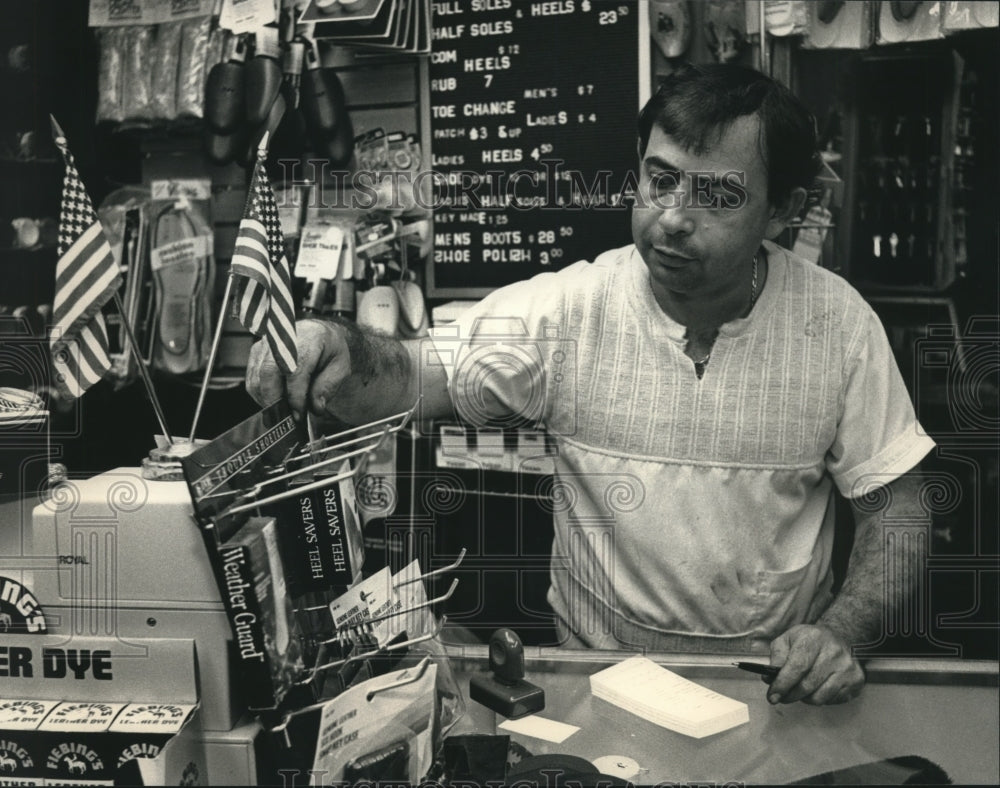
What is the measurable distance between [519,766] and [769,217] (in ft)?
4.62

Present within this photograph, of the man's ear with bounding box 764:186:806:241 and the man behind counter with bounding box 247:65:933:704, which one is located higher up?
the man's ear with bounding box 764:186:806:241

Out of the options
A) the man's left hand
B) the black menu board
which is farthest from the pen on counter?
the black menu board

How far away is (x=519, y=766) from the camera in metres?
1.26

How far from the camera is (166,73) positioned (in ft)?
10.6

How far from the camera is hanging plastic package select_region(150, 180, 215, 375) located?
11.1 ft

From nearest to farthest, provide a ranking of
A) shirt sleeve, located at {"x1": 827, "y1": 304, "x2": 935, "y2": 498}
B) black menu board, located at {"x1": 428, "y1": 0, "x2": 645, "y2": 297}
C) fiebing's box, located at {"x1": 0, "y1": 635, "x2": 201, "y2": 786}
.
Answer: fiebing's box, located at {"x1": 0, "y1": 635, "x2": 201, "y2": 786} < shirt sleeve, located at {"x1": 827, "y1": 304, "x2": 935, "y2": 498} < black menu board, located at {"x1": 428, "y1": 0, "x2": 645, "y2": 297}

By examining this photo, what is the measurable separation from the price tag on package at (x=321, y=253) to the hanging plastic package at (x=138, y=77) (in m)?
0.69

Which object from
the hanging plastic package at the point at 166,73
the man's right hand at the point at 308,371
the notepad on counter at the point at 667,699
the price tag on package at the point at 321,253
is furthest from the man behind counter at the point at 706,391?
the hanging plastic package at the point at 166,73

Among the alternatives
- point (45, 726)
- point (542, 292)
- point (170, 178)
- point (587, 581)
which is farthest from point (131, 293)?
point (45, 726)

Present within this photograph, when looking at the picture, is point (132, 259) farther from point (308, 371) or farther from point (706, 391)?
point (706, 391)

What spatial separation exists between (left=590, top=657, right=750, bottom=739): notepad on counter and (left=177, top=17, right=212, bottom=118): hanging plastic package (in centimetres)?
241

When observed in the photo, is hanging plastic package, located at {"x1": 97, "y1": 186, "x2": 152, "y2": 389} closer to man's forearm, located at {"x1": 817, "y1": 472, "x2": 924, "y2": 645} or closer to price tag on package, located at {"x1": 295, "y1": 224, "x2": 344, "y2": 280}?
price tag on package, located at {"x1": 295, "y1": 224, "x2": 344, "y2": 280}

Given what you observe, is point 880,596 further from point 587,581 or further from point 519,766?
point 519,766

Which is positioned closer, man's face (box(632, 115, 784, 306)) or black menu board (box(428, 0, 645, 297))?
man's face (box(632, 115, 784, 306))
